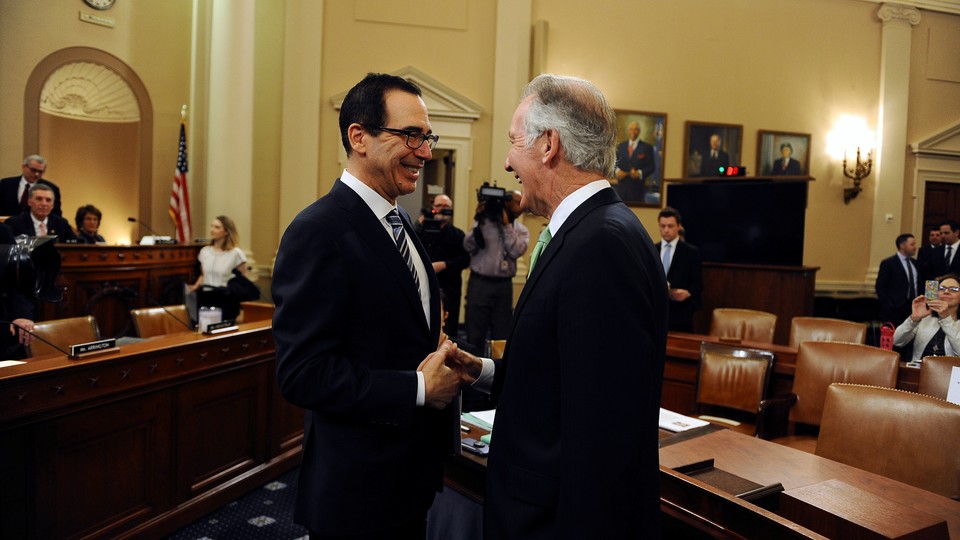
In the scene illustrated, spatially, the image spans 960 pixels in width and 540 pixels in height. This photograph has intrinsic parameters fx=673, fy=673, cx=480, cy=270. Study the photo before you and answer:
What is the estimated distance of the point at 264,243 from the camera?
8398 mm

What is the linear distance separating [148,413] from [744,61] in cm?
933

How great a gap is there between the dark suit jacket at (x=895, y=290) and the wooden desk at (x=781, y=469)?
5917 millimetres

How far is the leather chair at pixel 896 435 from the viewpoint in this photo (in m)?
2.37

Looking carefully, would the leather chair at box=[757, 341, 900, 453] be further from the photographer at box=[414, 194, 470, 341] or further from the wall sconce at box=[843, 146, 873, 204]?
the wall sconce at box=[843, 146, 873, 204]

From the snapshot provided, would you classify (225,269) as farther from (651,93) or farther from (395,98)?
(651,93)

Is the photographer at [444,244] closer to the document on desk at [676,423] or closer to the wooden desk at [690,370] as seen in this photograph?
the wooden desk at [690,370]


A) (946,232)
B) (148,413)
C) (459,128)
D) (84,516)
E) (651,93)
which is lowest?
(84,516)

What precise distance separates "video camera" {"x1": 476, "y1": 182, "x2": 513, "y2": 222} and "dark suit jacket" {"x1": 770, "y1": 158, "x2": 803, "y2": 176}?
559 cm

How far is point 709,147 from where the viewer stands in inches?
380

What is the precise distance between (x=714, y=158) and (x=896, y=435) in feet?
25.4

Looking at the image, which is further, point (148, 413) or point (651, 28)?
point (651, 28)

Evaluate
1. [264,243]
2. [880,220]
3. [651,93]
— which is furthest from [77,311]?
[880,220]

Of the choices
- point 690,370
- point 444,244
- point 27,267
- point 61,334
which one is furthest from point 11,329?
point 690,370

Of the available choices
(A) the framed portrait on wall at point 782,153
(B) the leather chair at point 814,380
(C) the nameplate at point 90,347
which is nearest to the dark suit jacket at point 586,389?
(C) the nameplate at point 90,347
